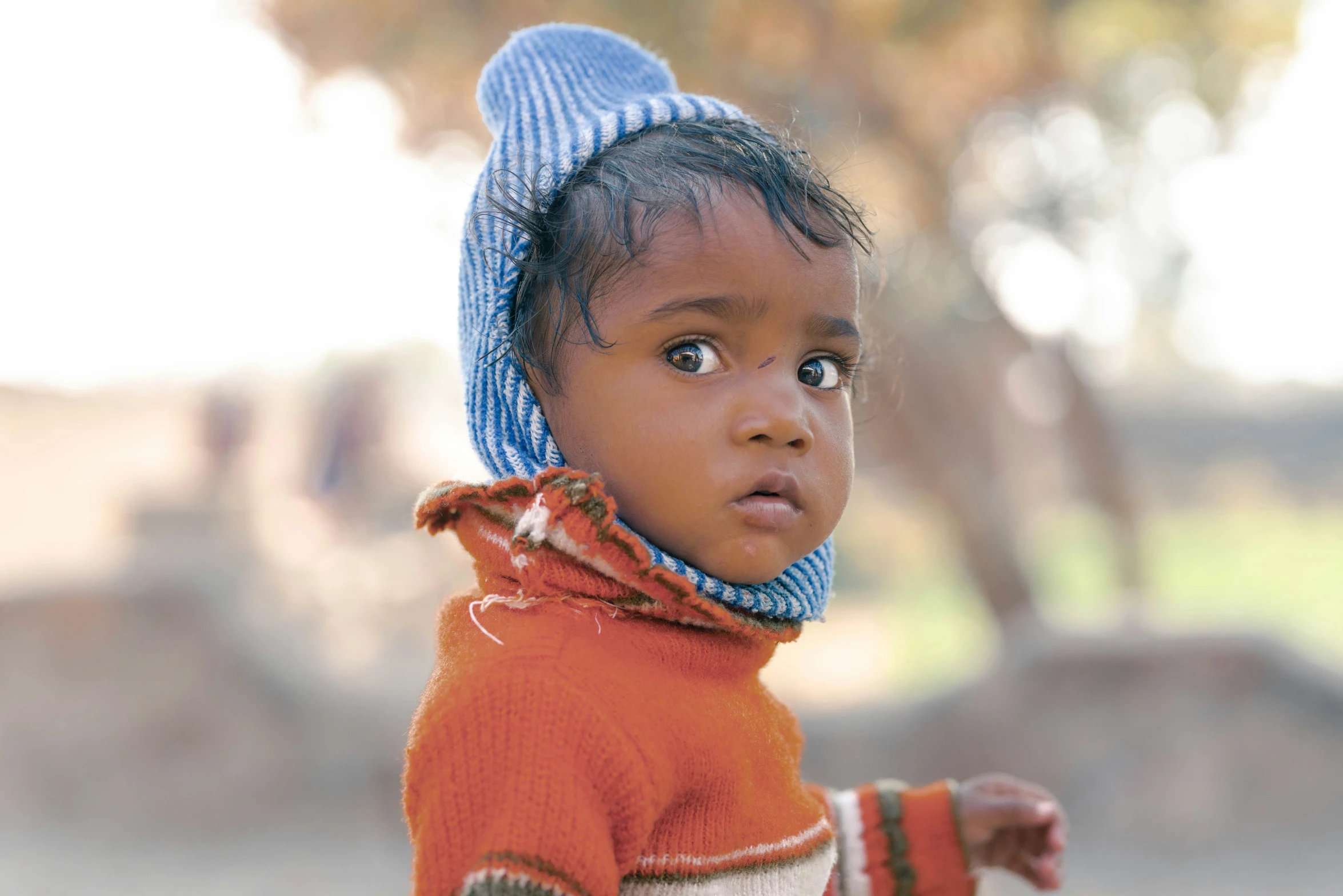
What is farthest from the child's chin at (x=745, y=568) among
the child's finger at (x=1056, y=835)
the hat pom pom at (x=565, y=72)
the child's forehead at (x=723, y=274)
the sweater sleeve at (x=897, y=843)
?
Result: the child's finger at (x=1056, y=835)

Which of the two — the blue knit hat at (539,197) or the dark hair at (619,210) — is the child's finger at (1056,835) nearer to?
the blue knit hat at (539,197)

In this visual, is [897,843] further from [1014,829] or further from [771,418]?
[771,418]

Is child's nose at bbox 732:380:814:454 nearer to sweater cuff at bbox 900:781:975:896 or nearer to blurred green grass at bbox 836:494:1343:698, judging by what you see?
sweater cuff at bbox 900:781:975:896

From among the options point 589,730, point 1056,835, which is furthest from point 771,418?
point 1056,835

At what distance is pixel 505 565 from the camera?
1.02 meters

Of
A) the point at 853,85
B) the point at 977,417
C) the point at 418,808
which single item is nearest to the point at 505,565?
the point at 418,808

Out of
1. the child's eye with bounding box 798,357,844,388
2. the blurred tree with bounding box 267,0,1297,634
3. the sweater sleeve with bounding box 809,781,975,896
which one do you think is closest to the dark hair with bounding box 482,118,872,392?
the child's eye with bounding box 798,357,844,388

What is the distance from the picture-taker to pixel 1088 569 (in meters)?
14.7

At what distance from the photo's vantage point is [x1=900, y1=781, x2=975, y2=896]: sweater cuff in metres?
1.45

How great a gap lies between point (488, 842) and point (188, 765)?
18.8 ft

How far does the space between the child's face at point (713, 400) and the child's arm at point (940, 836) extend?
54cm

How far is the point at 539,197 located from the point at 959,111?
5.65 m

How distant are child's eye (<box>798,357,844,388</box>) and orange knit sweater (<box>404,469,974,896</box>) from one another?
10.1 inches

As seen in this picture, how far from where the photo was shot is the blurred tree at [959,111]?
522cm
